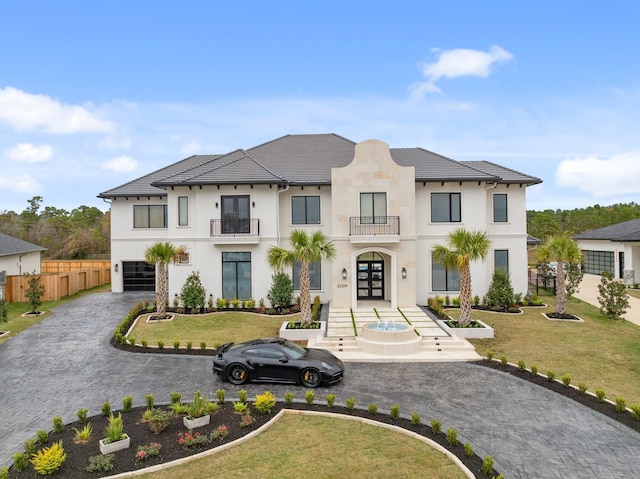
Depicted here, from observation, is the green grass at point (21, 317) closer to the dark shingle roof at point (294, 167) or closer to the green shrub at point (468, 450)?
the dark shingle roof at point (294, 167)

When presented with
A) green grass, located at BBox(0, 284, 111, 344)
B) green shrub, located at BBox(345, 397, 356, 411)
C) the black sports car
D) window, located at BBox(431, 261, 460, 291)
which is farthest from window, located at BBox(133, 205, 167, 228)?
green shrub, located at BBox(345, 397, 356, 411)

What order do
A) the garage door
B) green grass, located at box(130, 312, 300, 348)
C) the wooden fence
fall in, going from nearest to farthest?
green grass, located at box(130, 312, 300, 348) → the wooden fence → the garage door

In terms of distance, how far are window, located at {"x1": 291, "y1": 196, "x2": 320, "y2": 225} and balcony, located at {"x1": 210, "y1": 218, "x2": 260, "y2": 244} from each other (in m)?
2.25

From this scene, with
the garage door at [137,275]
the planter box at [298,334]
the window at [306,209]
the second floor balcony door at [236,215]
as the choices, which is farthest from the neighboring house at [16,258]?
the planter box at [298,334]

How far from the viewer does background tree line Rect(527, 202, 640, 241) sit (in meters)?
53.0

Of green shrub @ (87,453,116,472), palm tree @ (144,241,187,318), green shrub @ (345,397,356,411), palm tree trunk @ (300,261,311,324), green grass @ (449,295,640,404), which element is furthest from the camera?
palm tree @ (144,241,187,318)

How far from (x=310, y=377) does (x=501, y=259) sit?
51.5ft

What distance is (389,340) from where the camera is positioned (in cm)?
1339

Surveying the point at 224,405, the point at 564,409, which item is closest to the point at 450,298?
the point at 564,409

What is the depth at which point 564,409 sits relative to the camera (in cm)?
928

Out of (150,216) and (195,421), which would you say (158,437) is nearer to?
(195,421)

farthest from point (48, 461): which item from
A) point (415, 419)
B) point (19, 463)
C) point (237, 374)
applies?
point (415, 419)

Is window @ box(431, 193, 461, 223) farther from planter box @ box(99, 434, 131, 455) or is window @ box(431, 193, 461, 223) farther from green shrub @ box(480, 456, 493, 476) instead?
planter box @ box(99, 434, 131, 455)

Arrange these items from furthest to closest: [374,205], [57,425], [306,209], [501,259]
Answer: [501,259] → [306,209] → [374,205] → [57,425]
